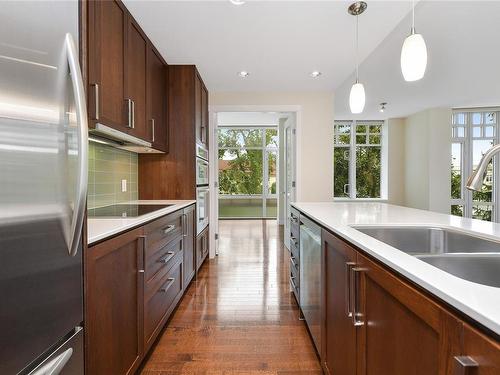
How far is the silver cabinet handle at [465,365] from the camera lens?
0.49 m

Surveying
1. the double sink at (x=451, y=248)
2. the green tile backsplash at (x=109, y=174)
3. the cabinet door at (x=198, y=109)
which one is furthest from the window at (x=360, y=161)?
the double sink at (x=451, y=248)

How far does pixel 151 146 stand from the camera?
267 centimetres

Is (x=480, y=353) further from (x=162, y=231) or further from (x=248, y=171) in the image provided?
(x=248, y=171)

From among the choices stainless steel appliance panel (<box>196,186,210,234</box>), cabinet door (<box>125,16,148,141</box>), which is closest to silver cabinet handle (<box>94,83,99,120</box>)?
cabinet door (<box>125,16,148,141</box>)

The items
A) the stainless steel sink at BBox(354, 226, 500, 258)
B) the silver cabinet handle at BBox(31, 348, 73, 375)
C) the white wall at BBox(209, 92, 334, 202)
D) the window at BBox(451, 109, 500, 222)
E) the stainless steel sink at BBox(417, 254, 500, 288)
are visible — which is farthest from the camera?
the window at BBox(451, 109, 500, 222)

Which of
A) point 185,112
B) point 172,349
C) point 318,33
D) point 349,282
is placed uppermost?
point 318,33

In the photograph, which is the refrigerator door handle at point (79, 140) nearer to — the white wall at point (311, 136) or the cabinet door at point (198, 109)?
the cabinet door at point (198, 109)

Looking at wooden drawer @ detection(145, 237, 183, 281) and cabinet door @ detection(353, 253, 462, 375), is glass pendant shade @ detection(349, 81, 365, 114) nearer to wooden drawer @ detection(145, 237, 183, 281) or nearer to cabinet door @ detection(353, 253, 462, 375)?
cabinet door @ detection(353, 253, 462, 375)

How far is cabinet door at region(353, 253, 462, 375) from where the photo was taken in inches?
22.8

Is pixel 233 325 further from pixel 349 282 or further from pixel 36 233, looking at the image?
pixel 36 233

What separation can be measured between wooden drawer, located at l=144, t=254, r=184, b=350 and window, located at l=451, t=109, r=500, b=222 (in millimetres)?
6565

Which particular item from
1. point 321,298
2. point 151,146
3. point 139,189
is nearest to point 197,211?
point 139,189

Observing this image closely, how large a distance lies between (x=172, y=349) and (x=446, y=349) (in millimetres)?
1783

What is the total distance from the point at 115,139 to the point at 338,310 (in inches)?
81.1
